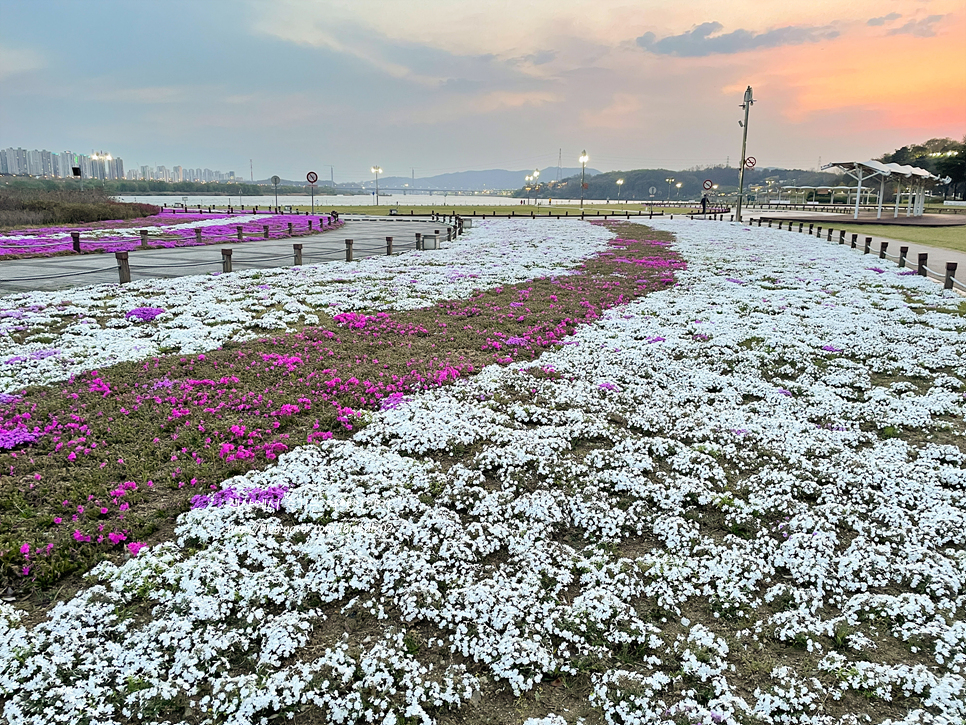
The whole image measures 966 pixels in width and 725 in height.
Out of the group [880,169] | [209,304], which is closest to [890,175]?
[880,169]

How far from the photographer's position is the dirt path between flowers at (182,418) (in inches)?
214

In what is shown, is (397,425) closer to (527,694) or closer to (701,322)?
(527,694)

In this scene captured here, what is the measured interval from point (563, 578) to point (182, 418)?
19.5ft

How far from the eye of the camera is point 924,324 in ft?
48.5

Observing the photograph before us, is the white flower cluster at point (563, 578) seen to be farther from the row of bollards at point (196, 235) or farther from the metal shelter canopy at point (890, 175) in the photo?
the metal shelter canopy at point (890, 175)

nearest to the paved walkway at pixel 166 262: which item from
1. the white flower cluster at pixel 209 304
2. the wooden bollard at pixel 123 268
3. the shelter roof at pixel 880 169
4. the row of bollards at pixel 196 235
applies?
the wooden bollard at pixel 123 268

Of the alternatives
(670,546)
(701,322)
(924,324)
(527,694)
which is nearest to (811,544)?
(670,546)

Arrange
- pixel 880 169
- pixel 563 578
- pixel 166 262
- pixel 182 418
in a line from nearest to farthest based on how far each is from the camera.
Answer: pixel 563 578 < pixel 182 418 < pixel 166 262 < pixel 880 169

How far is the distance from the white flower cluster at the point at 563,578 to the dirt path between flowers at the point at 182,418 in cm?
46

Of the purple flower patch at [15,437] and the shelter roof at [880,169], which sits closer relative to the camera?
the purple flower patch at [15,437]

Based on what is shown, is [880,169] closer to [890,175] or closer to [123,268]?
[890,175]

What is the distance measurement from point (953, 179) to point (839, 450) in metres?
137

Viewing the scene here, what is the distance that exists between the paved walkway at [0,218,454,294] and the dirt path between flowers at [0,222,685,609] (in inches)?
477

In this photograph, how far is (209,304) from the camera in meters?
16.2
